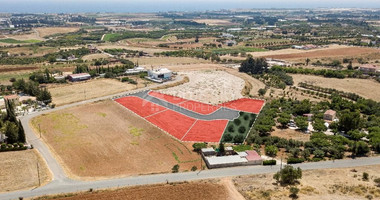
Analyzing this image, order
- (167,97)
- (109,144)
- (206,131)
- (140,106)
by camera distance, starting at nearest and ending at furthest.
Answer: (109,144), (206,131), (140,106), (167,97)

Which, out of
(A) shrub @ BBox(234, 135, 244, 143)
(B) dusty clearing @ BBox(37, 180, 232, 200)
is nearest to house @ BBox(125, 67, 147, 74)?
(A) shrub @ BBox(234, 135, 244, 143)

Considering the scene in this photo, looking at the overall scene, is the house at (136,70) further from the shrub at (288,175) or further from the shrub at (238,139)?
the shrub at (288,175)

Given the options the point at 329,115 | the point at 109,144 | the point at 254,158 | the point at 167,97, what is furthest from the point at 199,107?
the point at 254,158

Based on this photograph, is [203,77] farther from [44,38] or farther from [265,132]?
[44,38]

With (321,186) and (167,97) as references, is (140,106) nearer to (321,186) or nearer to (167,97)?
(167,97)

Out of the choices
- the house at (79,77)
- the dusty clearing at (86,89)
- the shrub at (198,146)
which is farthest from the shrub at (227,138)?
the house at (79,77)

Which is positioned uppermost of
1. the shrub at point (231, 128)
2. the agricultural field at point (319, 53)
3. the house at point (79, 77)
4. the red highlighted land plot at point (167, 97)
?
the agricultural field at point (319, 53)

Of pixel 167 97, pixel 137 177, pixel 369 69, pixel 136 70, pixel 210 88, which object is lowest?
pixel 137 177
